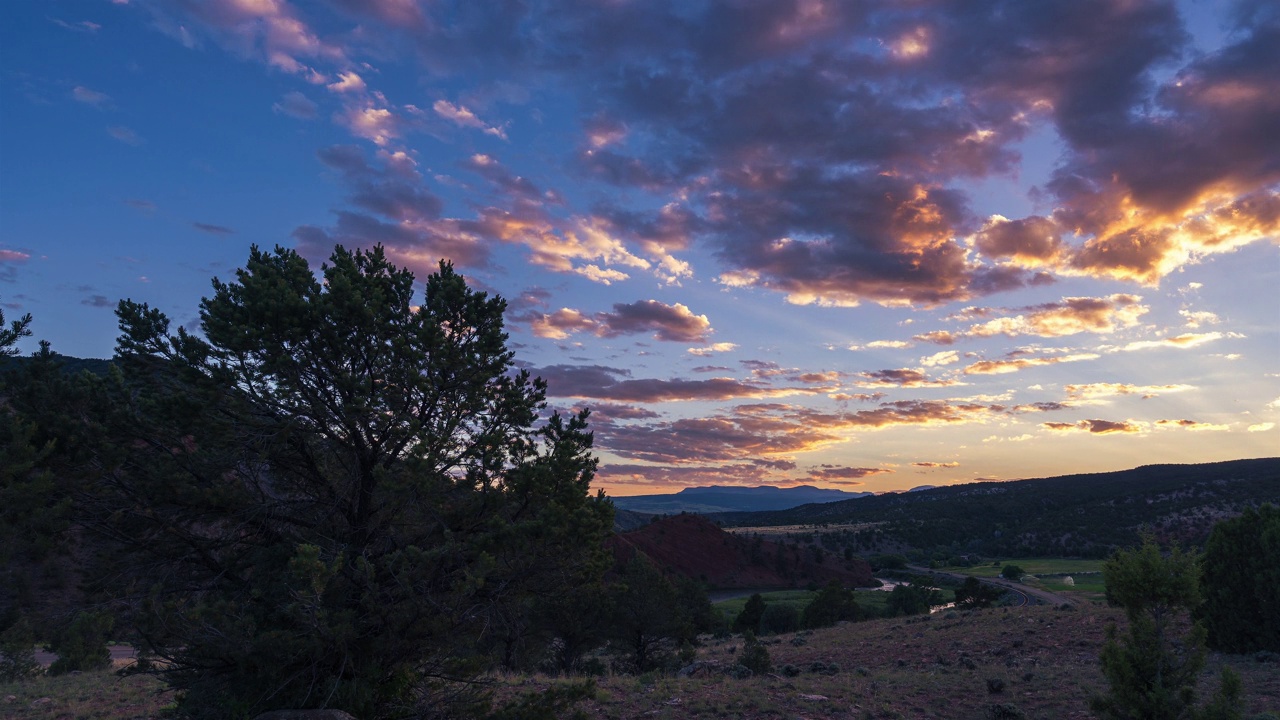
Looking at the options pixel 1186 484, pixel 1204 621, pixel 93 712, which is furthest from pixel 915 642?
pixel 1186 484

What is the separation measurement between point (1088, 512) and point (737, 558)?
67875 mm

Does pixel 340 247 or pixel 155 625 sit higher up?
pixel 340 247

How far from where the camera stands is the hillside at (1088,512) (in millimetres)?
103188

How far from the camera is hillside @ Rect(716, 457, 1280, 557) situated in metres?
103

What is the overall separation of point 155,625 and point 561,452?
22.9 ft

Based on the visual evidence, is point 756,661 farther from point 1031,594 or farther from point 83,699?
point 1031,594

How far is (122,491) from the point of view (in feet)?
38.7

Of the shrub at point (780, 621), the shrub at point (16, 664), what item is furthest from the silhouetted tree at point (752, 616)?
the shrub at point (16, 664)

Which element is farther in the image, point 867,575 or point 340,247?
point 867,575

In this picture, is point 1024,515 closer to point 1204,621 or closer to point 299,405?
point 1204,621

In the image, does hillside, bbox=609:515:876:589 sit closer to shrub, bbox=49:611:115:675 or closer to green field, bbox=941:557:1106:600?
green field, bbox=941:557:1106:600

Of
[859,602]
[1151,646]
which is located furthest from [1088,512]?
[1151,646]

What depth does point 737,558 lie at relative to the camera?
4569 inches

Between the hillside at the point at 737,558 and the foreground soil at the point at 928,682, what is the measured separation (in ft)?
255
